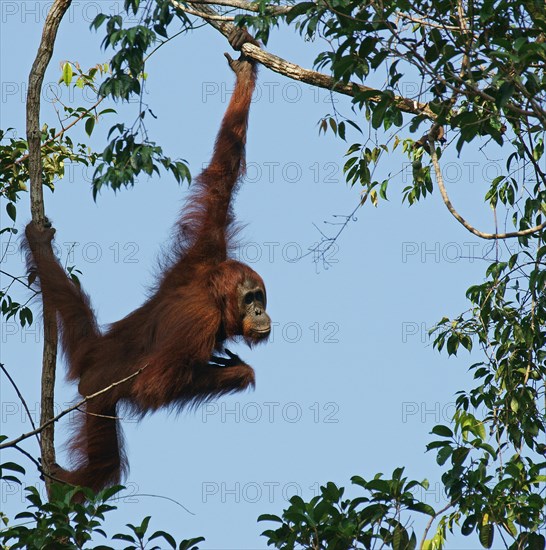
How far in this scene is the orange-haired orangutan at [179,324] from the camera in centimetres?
631

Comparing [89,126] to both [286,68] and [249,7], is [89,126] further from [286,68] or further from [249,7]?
[249,7]

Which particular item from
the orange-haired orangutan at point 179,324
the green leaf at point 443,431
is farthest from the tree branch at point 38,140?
the green leaf at point 443,431

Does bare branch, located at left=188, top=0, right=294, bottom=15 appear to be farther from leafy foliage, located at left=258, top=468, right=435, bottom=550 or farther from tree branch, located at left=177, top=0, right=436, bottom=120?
leafy foliage, located at left=258, top=468, right=435, bottom=550

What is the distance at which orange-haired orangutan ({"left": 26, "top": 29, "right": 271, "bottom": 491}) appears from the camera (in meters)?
6.31

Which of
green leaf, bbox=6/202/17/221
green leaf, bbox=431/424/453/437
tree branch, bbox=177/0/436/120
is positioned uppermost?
tree branch, bbox=177/0/436/120

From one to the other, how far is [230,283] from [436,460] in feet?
7.47

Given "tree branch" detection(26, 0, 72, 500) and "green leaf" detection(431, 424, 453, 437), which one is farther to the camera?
"tree branch" detection(26, 0, 72, 500)

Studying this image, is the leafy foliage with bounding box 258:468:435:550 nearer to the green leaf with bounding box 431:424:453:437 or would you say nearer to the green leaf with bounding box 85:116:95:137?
the green leaf with bounding box 431:424:453:437

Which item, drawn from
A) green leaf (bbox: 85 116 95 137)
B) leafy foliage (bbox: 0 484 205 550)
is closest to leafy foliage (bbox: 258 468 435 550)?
leafy foliage (bbox: 0 484 205 550)

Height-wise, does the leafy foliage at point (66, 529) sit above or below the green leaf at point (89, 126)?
below

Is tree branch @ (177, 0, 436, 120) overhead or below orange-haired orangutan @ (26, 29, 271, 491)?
overhead

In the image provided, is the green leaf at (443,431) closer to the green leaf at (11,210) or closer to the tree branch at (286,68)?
the tree branch at (286,68)

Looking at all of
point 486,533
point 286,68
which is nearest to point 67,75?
point 286,68

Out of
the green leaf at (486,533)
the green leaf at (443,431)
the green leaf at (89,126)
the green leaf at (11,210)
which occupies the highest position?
the green leaf at (89,126)
